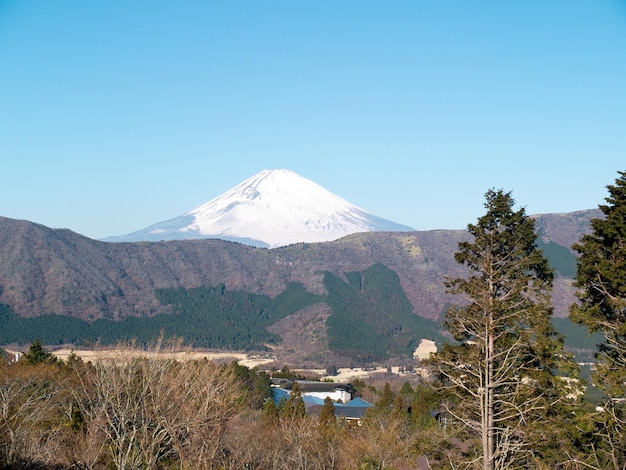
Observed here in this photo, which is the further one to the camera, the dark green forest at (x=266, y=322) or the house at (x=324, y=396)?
the dark green forest at (x=266, y=322)

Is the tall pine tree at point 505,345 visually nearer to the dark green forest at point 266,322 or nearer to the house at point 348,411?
the house at point 348,411

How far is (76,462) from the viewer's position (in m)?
17.1

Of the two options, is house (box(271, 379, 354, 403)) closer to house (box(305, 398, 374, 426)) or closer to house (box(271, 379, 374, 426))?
house (box(271, 379, 374, 426))

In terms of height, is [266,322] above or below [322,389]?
above

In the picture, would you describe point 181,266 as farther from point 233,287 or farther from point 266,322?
point 266,322

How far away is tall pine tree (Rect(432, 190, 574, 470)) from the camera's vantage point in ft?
45.7

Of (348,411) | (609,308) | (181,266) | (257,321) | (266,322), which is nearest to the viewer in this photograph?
(609,308)

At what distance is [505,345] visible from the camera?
15.9 m

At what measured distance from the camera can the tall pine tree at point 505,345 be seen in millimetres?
13922

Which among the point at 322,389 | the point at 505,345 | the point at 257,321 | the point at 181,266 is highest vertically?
the point at 181,266

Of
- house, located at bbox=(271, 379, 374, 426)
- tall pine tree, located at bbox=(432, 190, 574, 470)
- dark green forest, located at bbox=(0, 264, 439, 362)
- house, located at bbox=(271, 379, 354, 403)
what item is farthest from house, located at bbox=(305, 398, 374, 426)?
dark green forest, located at bbox=(0, 264, 439, 362)

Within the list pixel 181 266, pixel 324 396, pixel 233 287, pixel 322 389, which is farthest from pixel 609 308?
pixel 181 266

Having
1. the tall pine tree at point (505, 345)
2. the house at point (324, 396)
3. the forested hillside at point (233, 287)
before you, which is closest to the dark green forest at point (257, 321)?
the forested hillside at point (233, 287)

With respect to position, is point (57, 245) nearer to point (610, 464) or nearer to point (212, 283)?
point (212, 283)
